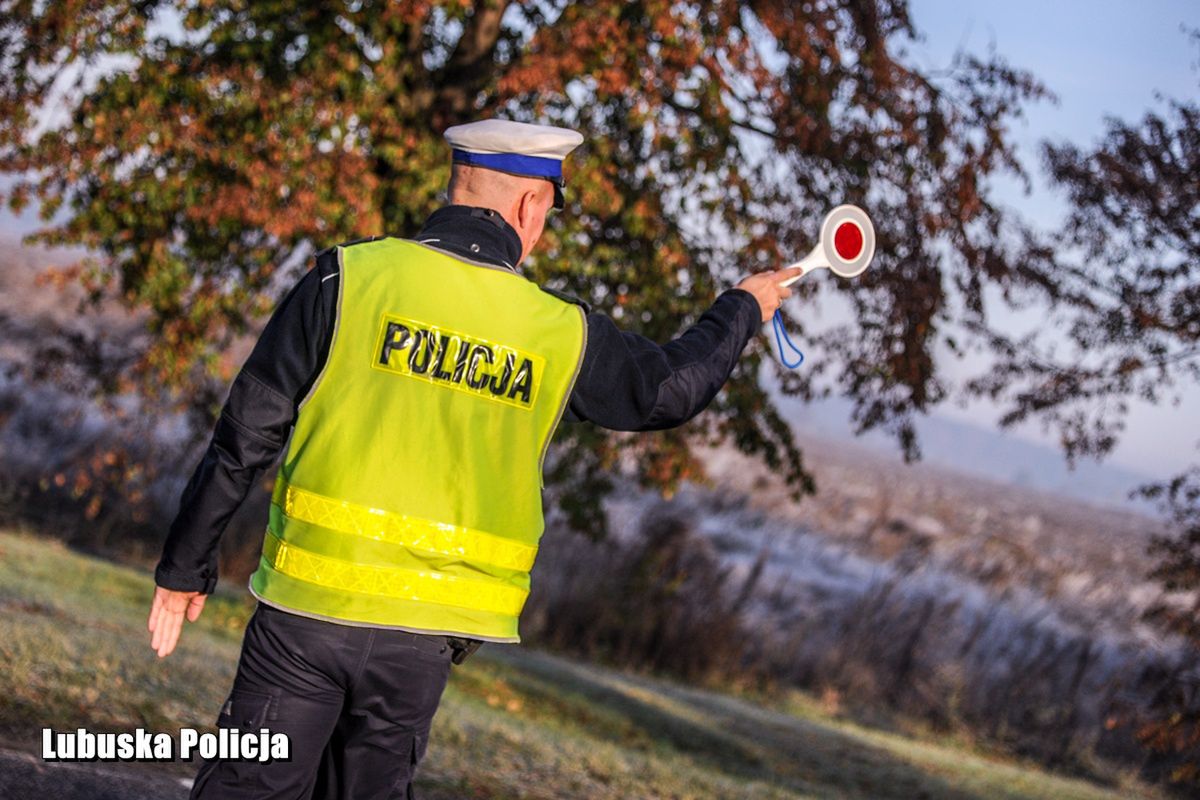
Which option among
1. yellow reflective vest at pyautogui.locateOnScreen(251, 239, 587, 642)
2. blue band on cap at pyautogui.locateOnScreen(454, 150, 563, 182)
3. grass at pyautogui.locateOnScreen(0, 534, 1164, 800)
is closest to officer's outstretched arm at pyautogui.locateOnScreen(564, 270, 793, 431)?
yellow reflective vest at pyautogui.locateOnScreen(251, 239, 587, 642)

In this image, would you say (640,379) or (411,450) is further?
(640,379)

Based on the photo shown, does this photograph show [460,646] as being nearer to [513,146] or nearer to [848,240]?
[513,146]

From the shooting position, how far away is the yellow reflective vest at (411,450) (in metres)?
3.02

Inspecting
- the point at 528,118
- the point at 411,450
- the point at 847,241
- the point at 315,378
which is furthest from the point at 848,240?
the point at 528,118

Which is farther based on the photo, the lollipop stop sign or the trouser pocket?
the lollipop stop sign

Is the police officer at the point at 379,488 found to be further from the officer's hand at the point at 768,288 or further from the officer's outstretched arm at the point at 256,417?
the officer's hand at the point at 768,288

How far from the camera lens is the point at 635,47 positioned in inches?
344

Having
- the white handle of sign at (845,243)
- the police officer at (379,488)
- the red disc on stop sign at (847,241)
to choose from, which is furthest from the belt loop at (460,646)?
the red disc on stop sign at (847,241)

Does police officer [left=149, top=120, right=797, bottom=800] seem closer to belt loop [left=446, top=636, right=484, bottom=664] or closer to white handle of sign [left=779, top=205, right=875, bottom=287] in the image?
belt loop [left=446, top=636, right=484, bottom=664]

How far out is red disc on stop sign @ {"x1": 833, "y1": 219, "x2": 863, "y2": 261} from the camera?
12.4 feet

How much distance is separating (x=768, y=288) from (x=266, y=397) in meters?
1.34

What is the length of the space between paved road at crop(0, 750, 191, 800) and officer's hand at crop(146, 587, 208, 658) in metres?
1.31

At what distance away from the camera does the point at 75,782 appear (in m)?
4.44

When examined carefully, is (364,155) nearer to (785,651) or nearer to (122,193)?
(122,193)
